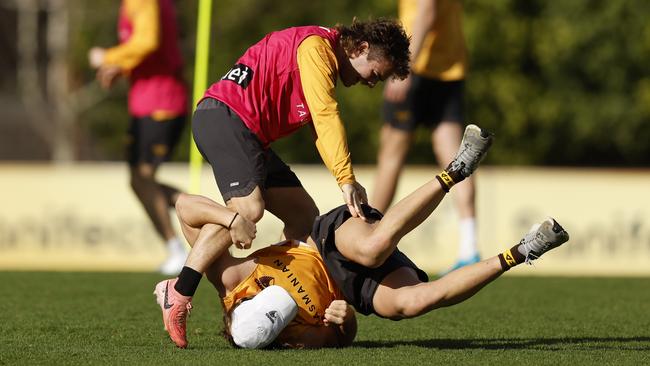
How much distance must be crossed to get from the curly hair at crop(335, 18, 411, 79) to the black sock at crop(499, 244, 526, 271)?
1.30m

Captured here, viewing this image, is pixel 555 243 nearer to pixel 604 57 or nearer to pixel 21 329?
pixel 21 329

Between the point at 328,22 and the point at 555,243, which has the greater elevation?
the point at 555,243

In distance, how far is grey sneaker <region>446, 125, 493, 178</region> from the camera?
6.02 meters

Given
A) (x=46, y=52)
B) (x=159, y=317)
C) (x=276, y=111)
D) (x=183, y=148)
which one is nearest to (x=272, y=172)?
(x=276, y=111)

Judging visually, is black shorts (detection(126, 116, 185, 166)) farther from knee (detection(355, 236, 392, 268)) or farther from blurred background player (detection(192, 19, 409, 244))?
knee (detection(355, 236, 392, 268))

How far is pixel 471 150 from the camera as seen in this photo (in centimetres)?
604

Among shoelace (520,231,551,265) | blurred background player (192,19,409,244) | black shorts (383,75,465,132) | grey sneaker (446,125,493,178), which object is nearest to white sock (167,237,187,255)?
black shorts (383,75,465,132)

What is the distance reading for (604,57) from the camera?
88.8ft

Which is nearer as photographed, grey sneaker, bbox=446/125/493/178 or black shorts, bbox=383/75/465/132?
grey sneaker, bbox=446/125/493/178

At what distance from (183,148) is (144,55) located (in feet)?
64.7

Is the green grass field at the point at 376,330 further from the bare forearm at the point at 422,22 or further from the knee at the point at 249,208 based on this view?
the bare forearm at the point at 422,22

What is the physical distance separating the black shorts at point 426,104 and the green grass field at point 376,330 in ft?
4.72

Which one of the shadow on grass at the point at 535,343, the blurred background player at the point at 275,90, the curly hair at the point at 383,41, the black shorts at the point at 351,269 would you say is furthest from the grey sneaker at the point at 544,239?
the curly hair at the point at 383,41

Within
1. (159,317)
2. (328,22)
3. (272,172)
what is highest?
(272,172)
